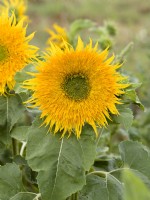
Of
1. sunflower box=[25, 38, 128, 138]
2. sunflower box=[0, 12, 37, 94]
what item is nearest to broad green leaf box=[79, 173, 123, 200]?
sunflower box=[25, 38, 128, 138]

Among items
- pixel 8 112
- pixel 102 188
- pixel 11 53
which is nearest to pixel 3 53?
pixel 11 53

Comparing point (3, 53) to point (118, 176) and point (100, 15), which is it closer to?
point (118, 176)

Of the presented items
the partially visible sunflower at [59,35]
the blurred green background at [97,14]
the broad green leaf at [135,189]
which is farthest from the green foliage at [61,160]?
the blurred green background at [97,14]

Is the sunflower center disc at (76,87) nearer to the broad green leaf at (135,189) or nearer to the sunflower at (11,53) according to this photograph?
the sunflower at (11,53)

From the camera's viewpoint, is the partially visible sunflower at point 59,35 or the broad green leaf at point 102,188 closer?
the broad green leaf at point 102,188

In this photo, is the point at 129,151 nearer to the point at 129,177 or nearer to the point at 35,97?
the point at 35,97

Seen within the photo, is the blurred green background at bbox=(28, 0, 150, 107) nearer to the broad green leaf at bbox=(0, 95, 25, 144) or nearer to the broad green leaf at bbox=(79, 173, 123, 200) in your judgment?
the broad green leaf at bbox=(0, 95, 25, 144)
